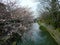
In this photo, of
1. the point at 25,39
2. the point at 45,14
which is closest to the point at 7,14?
the point at 25,39

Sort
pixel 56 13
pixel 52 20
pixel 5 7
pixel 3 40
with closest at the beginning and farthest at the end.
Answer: pixel 3 40
pixel 5 7
pixel 56 13
pixel 52 20

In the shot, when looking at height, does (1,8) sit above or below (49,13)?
above

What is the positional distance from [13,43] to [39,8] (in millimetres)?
4984

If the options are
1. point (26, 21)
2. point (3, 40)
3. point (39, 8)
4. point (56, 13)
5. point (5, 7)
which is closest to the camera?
→ point (3, 40)

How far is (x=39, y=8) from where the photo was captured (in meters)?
9.16

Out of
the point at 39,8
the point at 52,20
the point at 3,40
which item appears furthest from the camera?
the point at 39,8

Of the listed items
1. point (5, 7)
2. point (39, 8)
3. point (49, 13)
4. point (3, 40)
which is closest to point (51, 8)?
point (49, 13)

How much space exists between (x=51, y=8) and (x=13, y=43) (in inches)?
166

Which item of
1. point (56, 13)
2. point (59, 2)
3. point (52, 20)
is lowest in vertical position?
point (52, 20)

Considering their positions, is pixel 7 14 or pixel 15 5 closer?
pixel 7 14

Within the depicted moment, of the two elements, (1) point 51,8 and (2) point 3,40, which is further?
(1) point 51,8

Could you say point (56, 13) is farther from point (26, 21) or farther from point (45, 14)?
point (26, 21)

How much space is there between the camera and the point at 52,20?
27.5 feet

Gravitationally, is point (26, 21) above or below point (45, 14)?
above
